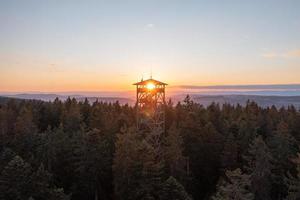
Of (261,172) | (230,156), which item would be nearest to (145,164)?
(261,172)

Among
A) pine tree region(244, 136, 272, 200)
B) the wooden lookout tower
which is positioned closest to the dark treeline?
pine tree region(244, 136, 272, 200)

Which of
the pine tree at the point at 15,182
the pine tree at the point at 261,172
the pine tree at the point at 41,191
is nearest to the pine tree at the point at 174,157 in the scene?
the pine tree at the point at 261,172

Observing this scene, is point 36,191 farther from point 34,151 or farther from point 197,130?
point 197,130

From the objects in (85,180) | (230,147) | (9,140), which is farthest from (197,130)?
(9,140)

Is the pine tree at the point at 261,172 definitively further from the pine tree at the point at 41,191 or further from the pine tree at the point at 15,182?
the pine tree at the point at 15,182

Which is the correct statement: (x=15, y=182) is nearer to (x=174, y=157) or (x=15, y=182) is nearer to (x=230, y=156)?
(x=174, y=157)
